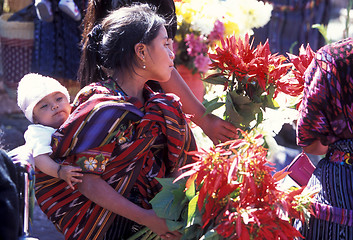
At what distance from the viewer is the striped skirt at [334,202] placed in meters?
1.42

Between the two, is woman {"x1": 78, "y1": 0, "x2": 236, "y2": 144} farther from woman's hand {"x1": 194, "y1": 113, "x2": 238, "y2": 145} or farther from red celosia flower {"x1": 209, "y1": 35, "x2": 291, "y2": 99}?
red celosia flower {"x1": 209, "y1": 35, "x2": 291, "y2": 99}

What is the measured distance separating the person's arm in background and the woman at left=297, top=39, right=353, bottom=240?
0.44 m

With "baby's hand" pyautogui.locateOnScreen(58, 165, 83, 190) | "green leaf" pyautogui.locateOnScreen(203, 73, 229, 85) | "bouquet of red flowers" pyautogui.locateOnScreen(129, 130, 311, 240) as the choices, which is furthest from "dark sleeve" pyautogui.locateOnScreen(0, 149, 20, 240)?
"green leaf" pyautogui.locateOnScreen(203, 73, 229, 85)

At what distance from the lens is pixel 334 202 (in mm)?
1441

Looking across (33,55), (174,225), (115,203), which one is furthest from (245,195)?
(33,55)

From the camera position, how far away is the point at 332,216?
4.67 ft

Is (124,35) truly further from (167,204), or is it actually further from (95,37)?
(167,204)

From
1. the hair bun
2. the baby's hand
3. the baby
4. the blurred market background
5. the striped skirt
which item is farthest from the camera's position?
the blurred market background

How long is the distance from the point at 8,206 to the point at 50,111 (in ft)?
2.17

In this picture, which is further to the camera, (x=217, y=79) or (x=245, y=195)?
(x=217, y=79)

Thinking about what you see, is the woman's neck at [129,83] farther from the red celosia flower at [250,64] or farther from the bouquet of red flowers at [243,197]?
the bouquet of red flowers at [243,197]

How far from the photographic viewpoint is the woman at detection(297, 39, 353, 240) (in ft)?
4.55

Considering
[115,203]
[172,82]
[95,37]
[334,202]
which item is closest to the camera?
[334,202]

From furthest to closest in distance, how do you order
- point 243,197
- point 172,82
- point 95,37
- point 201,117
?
1. point 172,82
2. point 201,117
3. point 95,37
4. point 243,197
